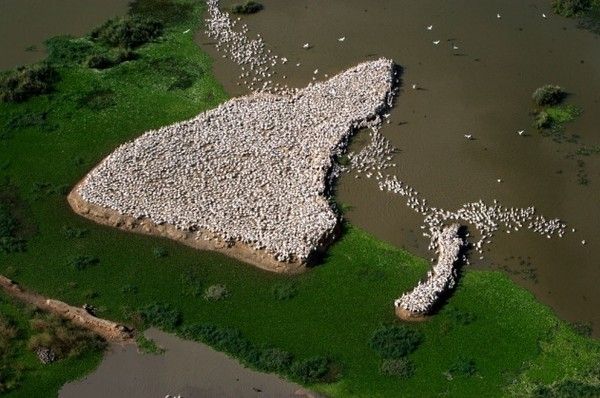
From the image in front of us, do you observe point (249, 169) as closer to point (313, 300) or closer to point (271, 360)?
point (313, 300)

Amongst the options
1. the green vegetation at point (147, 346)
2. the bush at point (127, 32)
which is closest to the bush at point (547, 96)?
the bush at point (127, 32)

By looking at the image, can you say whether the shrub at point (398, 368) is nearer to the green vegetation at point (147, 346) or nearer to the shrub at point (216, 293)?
the shrub at point (216, 293)

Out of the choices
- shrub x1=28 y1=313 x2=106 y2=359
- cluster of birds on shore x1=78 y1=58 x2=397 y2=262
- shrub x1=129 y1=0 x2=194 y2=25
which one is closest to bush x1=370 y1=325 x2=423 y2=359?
cluster of birds on shore x1=78 y1=58 x2=397 y2=262

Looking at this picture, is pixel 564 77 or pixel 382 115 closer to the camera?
pixel 382 115

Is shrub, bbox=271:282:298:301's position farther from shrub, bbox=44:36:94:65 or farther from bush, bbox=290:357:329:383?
shrub, bbox=44:36:94:65

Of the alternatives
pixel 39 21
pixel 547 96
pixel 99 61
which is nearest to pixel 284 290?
pixel 99 61

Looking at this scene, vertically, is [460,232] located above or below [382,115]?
below

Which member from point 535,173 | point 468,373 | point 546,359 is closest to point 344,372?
point 468,373

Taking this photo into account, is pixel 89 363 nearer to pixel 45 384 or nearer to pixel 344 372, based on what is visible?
pixel 45 384
